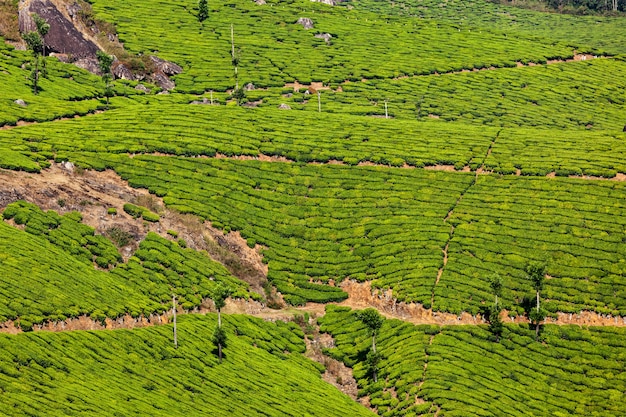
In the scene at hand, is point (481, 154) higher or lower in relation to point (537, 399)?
higher

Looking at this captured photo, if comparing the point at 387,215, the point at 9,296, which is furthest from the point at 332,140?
the point at 9,296

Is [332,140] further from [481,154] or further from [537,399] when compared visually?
[537,399]

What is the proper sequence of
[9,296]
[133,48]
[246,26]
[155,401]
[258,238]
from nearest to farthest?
[155,401] < [9,296] < [258,238] < [133,48] < [246,26]

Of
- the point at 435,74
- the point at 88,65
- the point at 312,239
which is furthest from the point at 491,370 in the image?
the point at 88,65

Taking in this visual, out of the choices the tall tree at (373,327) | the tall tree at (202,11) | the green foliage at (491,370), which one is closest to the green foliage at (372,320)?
the tall tree at (373,327)

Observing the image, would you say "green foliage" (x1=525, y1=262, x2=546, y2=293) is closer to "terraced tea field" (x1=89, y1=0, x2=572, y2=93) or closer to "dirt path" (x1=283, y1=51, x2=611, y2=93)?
"dirt path" (x1=283, y1=51, x2=611, y2=93)

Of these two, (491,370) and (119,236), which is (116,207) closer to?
(119,236)

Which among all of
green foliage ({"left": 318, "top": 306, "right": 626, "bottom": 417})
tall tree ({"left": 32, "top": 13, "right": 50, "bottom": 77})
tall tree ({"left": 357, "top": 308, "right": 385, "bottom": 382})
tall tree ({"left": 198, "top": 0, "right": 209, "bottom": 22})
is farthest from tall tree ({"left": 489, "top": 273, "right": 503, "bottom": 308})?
tall tree ({"left": 198, "top": 0, "right": 209, "bottom": 22})
